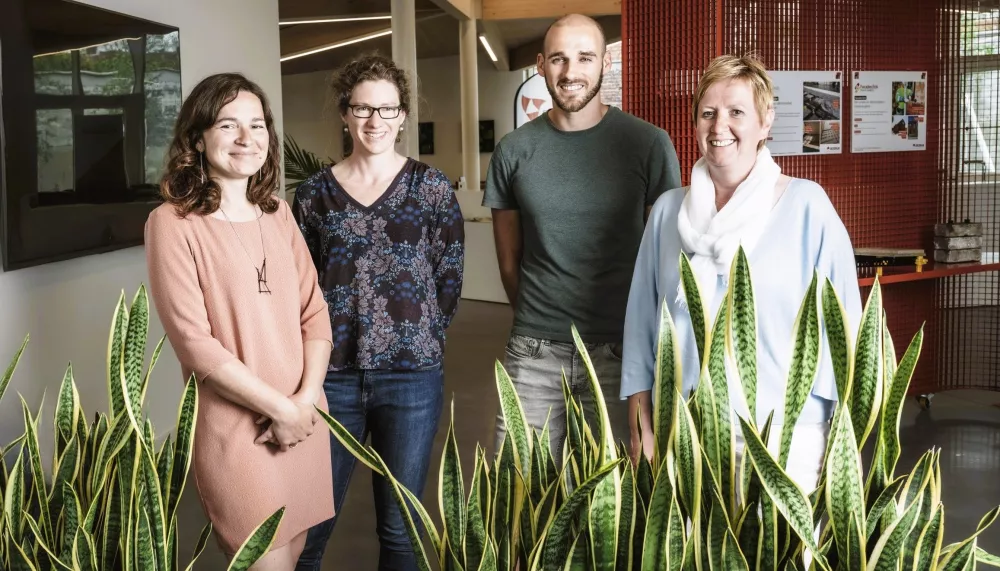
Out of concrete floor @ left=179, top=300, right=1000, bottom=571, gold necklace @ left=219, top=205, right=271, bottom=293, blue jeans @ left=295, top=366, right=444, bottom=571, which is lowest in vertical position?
concrete floor @ left=179, top=300, right=1000, bottom=571

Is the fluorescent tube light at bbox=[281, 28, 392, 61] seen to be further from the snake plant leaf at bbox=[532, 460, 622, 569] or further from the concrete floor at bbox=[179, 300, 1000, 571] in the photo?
→ the snake plant leaf at bbox=[532, 460, 622, 569]

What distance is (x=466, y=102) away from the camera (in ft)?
40.5

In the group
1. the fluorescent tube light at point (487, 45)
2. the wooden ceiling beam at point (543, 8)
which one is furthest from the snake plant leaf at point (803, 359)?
the fluorescent tube light at point (487, 45)

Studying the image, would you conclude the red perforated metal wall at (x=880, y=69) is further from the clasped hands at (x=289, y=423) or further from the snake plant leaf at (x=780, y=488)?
the snake plant leaf at (x=780, y=488)

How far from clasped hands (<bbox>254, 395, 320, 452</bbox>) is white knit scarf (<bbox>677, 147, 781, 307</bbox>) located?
0.74 metres

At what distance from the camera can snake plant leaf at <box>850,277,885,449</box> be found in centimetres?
117

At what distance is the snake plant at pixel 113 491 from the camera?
119cm

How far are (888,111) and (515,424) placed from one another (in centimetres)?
402

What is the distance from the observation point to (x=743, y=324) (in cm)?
121

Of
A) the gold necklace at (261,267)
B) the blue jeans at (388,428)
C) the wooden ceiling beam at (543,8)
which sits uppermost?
the wooden ceiling beam at (543,8)

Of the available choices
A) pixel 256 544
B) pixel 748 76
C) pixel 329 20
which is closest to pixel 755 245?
pixel 748 76

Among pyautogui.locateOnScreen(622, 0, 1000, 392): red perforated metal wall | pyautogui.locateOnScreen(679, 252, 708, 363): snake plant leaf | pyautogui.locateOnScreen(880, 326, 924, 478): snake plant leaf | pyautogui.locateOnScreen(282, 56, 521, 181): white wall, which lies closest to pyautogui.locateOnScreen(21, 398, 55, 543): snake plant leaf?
pyautogui.locateOnScreen(679, 252, 708, 363): snake plant leaf

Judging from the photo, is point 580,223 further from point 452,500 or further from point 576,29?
point 452,500

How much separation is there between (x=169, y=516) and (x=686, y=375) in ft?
3.13
